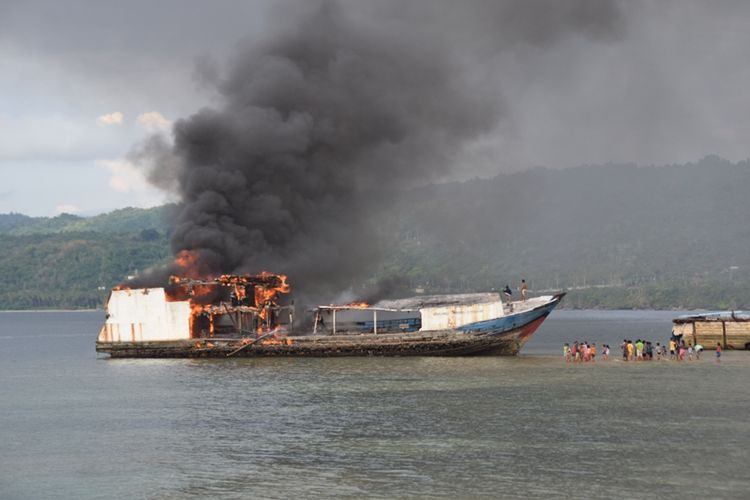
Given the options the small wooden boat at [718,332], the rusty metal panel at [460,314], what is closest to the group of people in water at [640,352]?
the rusty metal panel at [460,314]

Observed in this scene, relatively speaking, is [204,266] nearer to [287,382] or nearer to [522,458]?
[287,382]

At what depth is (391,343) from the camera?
7506cm

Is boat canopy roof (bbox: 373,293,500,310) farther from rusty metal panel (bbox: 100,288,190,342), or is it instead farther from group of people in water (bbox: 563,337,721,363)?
rusty metal panel (bbox: 100,288,190,342)

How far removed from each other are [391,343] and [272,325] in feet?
51.9

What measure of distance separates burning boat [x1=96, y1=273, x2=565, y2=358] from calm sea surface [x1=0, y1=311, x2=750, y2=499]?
5.52 m

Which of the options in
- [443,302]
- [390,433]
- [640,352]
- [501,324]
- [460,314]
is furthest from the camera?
[443,302]

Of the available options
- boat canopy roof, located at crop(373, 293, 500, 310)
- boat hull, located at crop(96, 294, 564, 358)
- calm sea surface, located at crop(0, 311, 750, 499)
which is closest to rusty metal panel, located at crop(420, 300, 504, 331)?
boat hull, located at crop(96, 294, 564, 358)

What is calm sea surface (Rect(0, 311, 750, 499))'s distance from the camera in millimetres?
30469

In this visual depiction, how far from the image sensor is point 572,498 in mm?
27766

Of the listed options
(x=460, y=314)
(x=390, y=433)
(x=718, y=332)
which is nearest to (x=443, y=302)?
(x=460, y=314)

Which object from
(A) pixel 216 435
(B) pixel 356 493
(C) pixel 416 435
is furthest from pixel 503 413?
(B) pixel 356 493

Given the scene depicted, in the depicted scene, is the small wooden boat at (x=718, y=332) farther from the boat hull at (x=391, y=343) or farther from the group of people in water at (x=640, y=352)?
the boat hull at (x=391, y=343)

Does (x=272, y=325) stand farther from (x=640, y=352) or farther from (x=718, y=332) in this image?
(x=718, y=332)

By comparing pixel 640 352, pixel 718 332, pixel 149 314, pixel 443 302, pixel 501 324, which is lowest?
pixel 640 352
